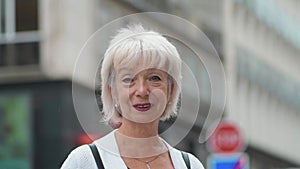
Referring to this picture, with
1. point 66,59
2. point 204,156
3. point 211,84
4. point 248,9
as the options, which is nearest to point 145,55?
point 211,84

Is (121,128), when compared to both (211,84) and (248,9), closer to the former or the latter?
(211,84)

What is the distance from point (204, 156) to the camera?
32.0 m

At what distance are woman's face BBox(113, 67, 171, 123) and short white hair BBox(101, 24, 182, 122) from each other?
0.02 m

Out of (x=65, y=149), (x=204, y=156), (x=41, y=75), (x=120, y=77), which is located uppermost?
(x=120, y=77)

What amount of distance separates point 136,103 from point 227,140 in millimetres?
11572

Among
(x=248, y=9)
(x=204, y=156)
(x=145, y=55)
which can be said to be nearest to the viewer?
(x=145, y=55)

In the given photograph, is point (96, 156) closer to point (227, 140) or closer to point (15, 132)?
point (227, 140)

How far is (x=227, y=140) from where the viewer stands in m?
14.5

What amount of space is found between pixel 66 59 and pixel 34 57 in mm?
780

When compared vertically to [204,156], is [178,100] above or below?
above

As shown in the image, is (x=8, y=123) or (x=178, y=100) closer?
(x=178, y=100)

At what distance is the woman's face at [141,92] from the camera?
3.03 metres

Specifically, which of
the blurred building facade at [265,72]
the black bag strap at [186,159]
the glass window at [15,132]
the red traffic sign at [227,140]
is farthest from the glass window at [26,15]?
the black bag strap at [186,159]

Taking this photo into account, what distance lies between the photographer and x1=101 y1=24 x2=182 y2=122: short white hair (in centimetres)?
305
